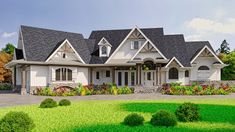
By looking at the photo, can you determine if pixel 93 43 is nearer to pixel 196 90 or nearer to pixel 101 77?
pixel 101 77

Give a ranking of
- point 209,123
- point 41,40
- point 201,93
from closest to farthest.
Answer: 1. point 209,123
2. point 201,93
3. point 41,40

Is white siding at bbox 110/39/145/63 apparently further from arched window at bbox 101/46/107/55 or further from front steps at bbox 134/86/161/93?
front steps at bbox 134/86/161/93

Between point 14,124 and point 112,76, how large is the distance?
28225mm

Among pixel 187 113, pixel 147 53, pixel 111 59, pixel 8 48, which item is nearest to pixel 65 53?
pixel 111 59

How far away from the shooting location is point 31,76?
107 feet

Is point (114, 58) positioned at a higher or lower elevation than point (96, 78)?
higher

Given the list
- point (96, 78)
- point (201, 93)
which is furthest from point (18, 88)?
point (201, 93)

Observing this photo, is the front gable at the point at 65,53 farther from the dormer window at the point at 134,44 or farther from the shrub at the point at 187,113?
the shrub at the point at 187,113

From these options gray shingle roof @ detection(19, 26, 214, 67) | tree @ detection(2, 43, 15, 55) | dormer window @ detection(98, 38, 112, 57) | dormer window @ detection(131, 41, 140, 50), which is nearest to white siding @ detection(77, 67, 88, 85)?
gray shingle roof @ detection(19, 26, 214, 67)

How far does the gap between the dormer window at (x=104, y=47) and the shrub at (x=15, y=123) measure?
2828 centimetres

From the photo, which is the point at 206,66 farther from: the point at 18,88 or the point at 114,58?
the point at 18,88

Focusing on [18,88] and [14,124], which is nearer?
[14,124]

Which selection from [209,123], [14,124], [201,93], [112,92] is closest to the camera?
[14,124]

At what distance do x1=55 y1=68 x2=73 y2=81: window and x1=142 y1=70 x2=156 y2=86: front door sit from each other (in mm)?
9857
